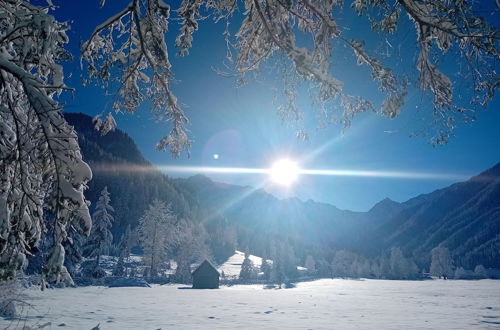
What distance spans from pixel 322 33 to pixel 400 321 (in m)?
14.5

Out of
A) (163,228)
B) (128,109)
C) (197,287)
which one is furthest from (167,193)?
(128,109)

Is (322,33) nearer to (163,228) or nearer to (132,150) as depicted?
(163,228)

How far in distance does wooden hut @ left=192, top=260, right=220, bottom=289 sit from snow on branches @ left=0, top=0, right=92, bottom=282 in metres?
40.0

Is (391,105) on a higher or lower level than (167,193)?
lower

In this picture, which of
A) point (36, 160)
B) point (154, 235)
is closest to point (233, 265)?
point (154, 235)

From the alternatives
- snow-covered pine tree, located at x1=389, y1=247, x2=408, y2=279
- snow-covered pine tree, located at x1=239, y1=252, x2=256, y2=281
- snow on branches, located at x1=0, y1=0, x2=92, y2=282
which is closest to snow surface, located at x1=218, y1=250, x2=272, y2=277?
snow-covered pine tree, located at x1=239, y1=252, x2=256, y2=281

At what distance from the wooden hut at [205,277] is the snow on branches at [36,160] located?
131 feet

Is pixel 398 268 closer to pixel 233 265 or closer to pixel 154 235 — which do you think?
pixel 233 265

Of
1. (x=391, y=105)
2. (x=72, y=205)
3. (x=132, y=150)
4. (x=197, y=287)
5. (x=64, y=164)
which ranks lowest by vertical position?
(x=197, y=287)

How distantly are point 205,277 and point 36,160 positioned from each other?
4102cm

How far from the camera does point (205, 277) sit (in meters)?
41.6

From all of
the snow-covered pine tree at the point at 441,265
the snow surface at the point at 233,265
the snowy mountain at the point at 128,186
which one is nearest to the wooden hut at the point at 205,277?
the snow surface at the point at 233,265

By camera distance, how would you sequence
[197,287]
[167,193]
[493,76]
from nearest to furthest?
[493,76] → [197,287] → [167,193]

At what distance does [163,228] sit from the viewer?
52906 mm
